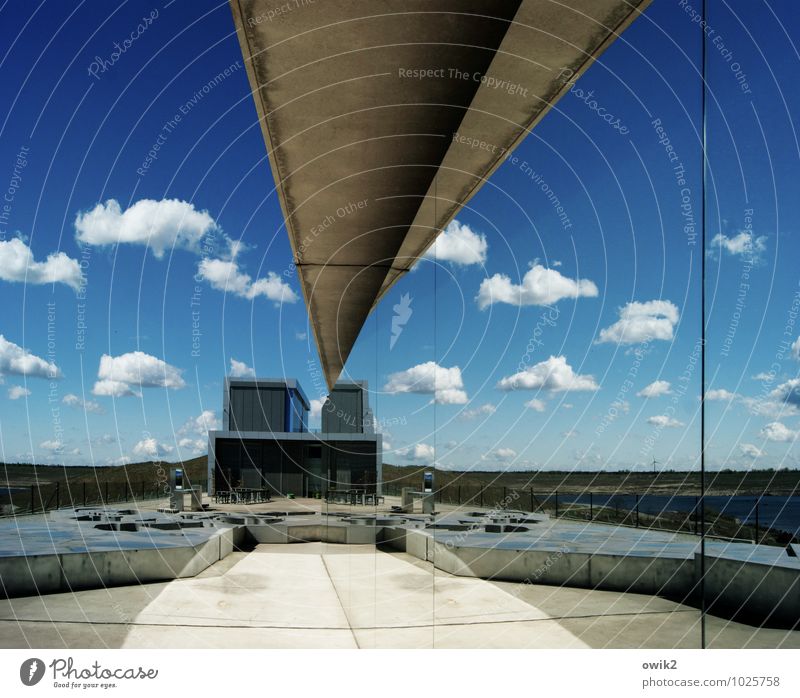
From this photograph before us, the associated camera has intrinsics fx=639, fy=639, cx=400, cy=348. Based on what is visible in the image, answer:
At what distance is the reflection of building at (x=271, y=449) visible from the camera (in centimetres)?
2150

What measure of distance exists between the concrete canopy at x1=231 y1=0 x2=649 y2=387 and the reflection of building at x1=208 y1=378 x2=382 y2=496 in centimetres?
1631

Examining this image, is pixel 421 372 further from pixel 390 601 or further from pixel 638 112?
pixel 390 601

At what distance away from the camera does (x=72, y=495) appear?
19.2m

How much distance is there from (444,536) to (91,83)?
640 cm

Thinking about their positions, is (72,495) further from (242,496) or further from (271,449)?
(271,449)

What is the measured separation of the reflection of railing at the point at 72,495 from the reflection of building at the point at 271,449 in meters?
2.66

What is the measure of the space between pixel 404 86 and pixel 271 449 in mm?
23989

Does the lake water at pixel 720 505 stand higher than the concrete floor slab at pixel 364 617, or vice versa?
the concrete floor slab at pixel 364 617

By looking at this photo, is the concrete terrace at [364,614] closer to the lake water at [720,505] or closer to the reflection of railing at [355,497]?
the lake water at [720,505]

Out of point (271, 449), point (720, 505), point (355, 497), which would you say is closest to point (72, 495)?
point (271, 449)

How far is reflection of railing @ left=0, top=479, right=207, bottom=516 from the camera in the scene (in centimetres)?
1464

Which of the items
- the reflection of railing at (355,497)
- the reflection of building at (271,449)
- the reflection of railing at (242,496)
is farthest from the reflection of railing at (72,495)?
the reflection of railing at (355,497)

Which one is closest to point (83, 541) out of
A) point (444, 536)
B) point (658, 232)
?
point (444, 536)

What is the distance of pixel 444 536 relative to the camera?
8289 mm
